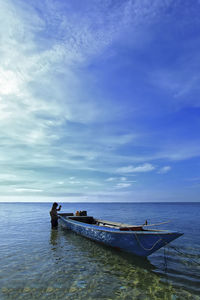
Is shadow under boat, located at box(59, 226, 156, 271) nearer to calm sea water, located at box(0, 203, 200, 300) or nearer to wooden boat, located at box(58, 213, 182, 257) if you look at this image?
calm sea water, located at box(0, 203, 200, 300)

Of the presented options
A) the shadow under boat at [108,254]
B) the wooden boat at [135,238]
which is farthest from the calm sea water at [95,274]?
the wooden boat at [135,238]

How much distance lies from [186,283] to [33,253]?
9546mm

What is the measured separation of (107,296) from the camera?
270 inches

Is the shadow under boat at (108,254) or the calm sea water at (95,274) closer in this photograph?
the calm sea water at (95,274)

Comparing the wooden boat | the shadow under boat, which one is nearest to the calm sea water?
the shadow under boat

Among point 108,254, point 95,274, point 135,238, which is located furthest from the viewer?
point 108,254

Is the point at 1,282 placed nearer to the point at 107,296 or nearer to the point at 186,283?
the point at 107,296

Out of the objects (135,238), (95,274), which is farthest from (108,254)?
(95,274)

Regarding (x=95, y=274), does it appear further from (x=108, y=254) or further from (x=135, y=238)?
(x=108, y=254)

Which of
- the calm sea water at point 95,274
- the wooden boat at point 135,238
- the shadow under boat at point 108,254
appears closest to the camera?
the calm sea water at point 95,274

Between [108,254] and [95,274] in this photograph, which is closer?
[95,274]

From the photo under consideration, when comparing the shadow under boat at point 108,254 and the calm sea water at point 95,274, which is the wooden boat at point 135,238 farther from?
the calm sea water at point 95,274

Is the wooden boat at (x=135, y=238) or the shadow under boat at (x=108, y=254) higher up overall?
the wooden boat at (x=135, y=238)

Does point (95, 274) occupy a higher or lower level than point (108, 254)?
higher
